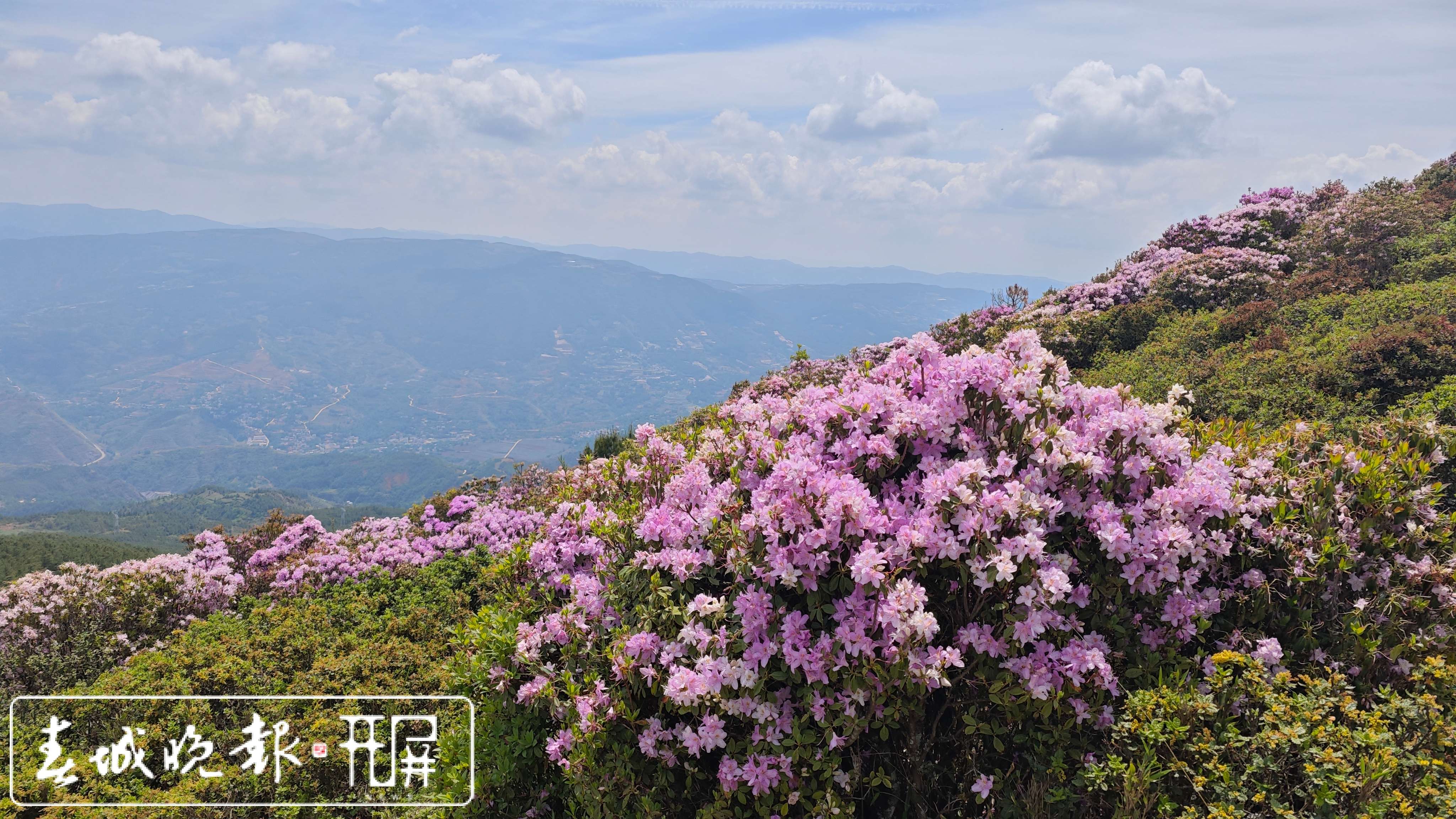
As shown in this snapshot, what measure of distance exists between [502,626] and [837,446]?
2.44m

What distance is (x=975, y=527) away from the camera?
11.0 feet

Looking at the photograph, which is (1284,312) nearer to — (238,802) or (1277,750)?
(1277,750)

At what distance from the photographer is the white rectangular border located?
193 inches

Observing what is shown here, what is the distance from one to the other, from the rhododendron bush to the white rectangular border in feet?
2.49

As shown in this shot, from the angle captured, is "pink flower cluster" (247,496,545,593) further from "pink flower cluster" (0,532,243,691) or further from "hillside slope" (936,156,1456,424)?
"hillside slope" (936,156,1456,424)

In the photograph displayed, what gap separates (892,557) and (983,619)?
572mm

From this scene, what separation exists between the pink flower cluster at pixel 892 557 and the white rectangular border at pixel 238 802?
970 mm

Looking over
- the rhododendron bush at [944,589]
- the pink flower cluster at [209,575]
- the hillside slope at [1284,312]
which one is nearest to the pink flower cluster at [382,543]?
→ the pink flower cluster at [209,575]

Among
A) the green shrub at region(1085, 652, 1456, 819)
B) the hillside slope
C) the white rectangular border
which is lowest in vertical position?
the white rectangular border

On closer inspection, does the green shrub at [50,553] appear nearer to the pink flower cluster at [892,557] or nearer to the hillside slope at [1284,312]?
the pink flower cluster at [892,557]

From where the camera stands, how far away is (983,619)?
3.58 metres

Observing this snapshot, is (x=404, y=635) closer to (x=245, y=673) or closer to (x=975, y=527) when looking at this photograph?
(x=245, y=673)

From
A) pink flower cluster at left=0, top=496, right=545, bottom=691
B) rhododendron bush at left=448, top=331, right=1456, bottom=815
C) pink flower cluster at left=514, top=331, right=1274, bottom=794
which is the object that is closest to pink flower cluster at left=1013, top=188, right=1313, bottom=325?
pink flower cluster at left=0, top=496, right=545, bottom=691

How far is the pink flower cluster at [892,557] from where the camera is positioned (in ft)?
11.1
